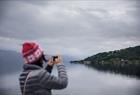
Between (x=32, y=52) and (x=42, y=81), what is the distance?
259 millimetres

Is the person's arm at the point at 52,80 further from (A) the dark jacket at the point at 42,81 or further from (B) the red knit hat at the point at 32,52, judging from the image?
(B) the red knit hat at the point at 32,52

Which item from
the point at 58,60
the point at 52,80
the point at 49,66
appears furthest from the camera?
the point at 49,66

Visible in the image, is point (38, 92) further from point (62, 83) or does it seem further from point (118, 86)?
point (118, 86)

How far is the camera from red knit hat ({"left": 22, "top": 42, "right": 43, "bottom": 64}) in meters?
2.76

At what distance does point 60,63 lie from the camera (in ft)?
9.41

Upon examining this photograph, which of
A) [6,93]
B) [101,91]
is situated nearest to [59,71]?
[6,93]

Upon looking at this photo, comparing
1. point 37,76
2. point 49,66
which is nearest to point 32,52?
point 37,76

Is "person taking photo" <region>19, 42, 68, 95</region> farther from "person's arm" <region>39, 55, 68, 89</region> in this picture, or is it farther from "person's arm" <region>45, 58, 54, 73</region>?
"person's arm" <region>45, 58, 54, 73</region>

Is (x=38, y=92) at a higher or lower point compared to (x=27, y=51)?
lower

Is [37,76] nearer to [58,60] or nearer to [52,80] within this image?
[52,80]

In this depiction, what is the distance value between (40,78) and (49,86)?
0.10 m

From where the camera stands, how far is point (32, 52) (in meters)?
2.76

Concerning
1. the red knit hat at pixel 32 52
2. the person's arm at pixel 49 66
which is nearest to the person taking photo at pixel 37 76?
the red knit hat at pixel 32 52

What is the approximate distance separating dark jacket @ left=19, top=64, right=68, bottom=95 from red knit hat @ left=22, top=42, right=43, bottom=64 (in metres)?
0.06
